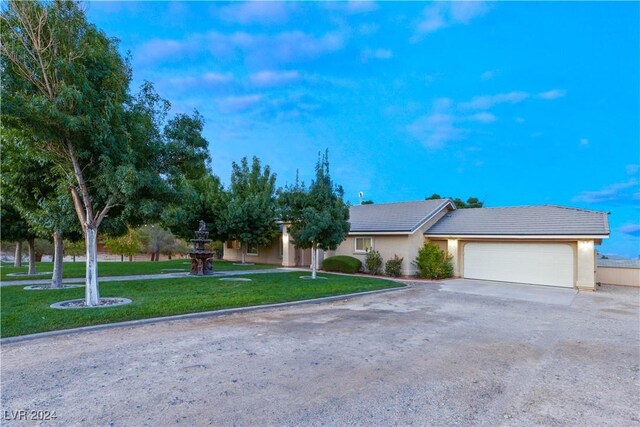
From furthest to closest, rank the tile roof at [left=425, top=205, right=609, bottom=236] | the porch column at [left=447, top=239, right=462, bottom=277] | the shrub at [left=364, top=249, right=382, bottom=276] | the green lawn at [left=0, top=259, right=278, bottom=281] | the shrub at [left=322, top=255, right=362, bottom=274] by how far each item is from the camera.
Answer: the shrub at [left=322, top=255, right=362, bottom=274]
the shrub at [left=364, top=249, right=382, bottom=276]
the porch column at [left=447, top=239, right=462, bottom=277]
the green lawn at [left=0, top=259, right=278, bottom=281]
the tile roof at [left=425, top=205, right=609, bottom=236]

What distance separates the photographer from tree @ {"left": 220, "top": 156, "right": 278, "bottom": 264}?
23844mm

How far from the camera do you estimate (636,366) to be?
568cm

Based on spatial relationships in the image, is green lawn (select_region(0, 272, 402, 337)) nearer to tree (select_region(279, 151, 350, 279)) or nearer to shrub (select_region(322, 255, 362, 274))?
tree (select_region(279, 151, 350, 279))

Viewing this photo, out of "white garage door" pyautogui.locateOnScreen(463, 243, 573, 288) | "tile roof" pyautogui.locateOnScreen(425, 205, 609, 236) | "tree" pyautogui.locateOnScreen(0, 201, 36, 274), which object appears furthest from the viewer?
"white garage door" pyautogui.locateOnScreen(463, 243, 573, 288)

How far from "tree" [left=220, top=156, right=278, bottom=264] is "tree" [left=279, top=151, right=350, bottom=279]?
707 cm

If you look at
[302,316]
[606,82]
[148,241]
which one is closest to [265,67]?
[302,316]

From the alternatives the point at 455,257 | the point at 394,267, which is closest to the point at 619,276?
the point at 455,257

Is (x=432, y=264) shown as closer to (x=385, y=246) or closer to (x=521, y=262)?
(x=385, y=246)

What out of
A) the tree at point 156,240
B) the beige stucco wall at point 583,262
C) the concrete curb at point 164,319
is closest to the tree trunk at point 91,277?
the concrete curb at point 164,319

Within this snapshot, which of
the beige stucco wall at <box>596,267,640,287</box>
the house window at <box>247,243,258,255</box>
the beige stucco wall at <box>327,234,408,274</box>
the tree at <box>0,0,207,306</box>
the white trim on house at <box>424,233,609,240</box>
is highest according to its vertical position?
the tree at <box>0,0,207,306</box>

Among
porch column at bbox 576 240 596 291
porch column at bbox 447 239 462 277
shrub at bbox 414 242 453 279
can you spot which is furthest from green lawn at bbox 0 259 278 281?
porch column at bbox 576 240 596 291

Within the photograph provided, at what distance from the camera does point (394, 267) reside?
64.1 feet

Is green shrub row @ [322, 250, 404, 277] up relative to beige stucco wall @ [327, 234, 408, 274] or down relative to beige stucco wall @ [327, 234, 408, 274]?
down

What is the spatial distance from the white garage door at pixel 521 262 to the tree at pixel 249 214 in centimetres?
1265
